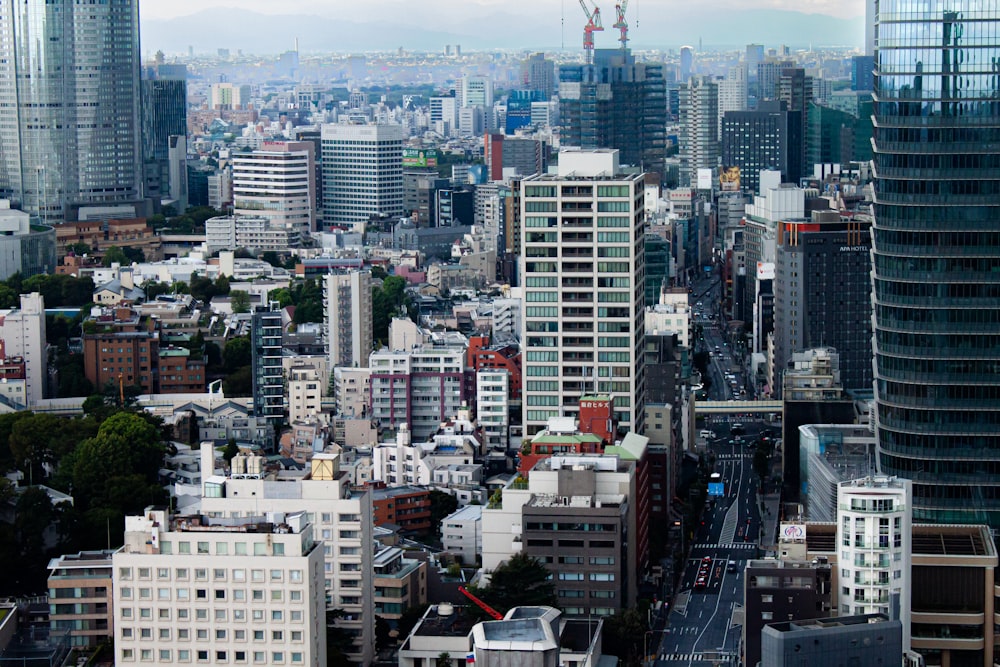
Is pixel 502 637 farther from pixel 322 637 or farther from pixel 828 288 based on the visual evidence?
pixel 828 288

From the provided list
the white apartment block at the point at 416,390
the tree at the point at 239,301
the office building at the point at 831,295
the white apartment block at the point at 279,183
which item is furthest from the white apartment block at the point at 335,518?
the white apartment block at the point at 279,183

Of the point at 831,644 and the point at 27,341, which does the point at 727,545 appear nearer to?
the point at 831,644

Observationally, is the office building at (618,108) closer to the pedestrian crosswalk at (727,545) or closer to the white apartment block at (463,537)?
the pedestrian crosswalk at (727,545)

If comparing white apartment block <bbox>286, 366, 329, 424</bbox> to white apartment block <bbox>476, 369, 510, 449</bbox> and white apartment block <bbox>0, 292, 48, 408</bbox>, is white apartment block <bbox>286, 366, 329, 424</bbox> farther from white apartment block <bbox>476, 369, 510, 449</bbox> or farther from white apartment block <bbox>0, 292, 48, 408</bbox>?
white apartment block <bbox>0, 292, 48, 408</bbox>

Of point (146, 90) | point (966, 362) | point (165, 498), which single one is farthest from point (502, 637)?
point (146, 90)

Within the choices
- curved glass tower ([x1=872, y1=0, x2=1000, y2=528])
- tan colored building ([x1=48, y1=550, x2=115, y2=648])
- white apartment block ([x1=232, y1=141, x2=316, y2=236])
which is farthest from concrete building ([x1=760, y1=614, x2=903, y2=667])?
white apartment block ([x1=232, y1=141, x2=316, y2=236])
